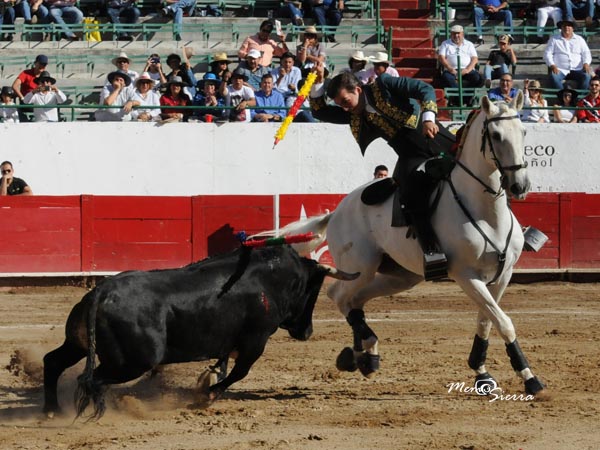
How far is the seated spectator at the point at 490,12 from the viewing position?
57.9 ft

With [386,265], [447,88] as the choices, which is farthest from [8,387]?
[447,88]

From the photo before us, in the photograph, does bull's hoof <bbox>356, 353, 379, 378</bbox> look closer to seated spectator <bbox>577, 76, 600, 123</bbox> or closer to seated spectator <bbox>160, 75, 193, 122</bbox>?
seated spectator <bbox>160, 75, 193, 122</bbox>

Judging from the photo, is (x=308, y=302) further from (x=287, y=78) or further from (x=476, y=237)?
(x=287, y=78)

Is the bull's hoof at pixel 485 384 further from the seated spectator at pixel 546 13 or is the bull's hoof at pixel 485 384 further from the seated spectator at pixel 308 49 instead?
the seated spectator at pixel 546 13

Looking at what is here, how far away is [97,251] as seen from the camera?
13.2m

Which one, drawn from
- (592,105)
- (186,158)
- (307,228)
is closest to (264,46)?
(186,158)

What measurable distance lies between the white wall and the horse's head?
798 cm

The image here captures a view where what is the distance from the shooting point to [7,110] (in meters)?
14.5

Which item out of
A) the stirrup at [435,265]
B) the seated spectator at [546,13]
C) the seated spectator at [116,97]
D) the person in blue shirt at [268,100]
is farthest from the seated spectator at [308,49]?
the stirrup at [435,265]

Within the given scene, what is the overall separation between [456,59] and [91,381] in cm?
1146

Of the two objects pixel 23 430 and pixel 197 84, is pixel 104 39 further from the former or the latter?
pixel 23 430

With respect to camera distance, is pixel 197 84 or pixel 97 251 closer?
pixel 97 251

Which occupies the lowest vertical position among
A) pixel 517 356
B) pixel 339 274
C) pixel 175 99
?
pixel 517 356

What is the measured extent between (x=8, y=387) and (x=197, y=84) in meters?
8.50
